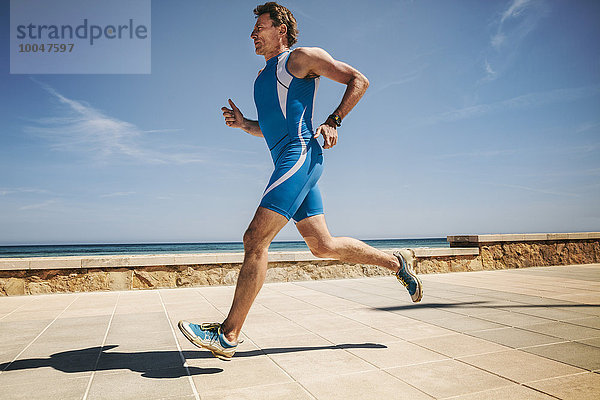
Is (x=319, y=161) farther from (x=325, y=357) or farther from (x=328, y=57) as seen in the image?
(x=325, y=357)

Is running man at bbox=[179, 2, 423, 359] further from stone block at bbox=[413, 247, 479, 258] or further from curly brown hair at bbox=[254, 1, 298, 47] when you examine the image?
stone block at bbox=[413, 247, 479, 258]

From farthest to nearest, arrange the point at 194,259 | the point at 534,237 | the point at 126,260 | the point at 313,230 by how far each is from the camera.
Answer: the point at 534,237, the point at 194,259, the point at 126,260, the point at 313,230

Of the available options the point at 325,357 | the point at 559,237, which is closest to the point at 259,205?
the point at 325,357

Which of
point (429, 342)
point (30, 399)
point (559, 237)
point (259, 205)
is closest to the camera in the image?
point (30, 399)

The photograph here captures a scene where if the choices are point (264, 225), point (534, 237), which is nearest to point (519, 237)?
point (534, 237)

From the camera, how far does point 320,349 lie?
2701mm

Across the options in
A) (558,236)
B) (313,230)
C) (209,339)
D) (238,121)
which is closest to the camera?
(209,339)

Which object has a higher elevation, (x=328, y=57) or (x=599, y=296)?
(x=328, y=57)

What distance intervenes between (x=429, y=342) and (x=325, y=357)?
0.77m

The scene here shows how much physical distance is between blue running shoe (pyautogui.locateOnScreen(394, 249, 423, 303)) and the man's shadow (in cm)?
47

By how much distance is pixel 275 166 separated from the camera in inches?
101

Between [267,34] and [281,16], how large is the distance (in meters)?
0.16

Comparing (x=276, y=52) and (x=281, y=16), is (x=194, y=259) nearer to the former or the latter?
(x=276, y=52)

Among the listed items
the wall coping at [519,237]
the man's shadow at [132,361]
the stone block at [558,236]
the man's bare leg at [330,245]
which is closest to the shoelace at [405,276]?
the man's bare leg at [330,245]
